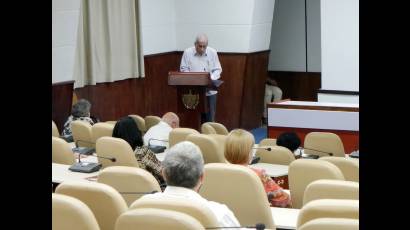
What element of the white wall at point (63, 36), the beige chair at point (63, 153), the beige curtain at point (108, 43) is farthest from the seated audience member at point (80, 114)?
the beige curtain at point (108, 43)

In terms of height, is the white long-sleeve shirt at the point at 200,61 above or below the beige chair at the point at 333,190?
above

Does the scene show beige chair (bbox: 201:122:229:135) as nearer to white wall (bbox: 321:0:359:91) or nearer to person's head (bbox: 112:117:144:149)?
person's head (bbox: 112:117:144:149)

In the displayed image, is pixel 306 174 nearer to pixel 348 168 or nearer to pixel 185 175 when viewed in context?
pixel 348 168

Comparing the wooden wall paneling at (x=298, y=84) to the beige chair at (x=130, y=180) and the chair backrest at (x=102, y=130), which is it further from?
the beige chair at (x=130, y=180)

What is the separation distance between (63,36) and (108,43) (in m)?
1.46

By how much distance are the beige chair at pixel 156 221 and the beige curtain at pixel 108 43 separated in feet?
24.5

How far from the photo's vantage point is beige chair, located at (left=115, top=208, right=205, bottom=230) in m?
2.55

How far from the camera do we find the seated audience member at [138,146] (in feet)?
17.3

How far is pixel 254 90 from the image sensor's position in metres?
12.1

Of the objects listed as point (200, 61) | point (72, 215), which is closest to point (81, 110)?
point (200, 61)
